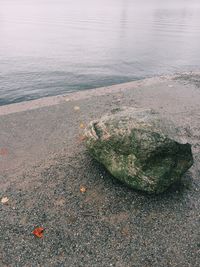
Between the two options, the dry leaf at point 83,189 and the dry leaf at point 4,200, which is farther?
the dry leaf at point 83,189

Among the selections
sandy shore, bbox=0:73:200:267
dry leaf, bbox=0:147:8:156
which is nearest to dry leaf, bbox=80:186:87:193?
sandy shore, bbox=0:73:200:267

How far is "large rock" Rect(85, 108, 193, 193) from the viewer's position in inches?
205

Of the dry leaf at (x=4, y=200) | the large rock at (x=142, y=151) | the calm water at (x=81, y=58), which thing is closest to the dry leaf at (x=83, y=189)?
the large rock at (x=142, y=151)

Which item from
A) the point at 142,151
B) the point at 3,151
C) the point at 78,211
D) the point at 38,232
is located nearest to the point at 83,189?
the point at 78,211

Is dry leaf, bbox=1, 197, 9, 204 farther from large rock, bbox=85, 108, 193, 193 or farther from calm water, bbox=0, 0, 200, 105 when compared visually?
calm water, bbox=0, 0, 200, 105

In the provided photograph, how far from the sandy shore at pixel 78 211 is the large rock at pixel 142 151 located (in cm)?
31

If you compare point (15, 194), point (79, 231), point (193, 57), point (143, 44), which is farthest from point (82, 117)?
point (143, 44)

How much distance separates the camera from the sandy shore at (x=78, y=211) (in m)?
4.32

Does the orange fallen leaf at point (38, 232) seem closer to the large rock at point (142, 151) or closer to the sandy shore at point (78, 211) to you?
the sandy shore at point (78, 211)

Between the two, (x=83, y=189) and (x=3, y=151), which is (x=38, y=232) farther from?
(x=3, y=151)

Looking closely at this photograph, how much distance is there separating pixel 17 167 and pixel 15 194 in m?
0.91

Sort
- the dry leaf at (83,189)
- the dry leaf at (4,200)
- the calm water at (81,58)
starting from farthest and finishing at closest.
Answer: the calm water at (81,58)
the dry leaf at (83,189)
the dry leaf at (4,200)

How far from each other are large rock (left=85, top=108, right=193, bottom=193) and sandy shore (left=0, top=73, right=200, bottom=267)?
31 cm

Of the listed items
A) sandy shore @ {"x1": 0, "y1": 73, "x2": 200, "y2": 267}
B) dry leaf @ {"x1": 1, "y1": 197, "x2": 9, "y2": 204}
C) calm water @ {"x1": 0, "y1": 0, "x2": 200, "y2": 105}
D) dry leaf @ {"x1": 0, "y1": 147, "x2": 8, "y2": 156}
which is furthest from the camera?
calm water @ {"x1": 0, "y1": 0, "x2": 200, "y2": 105}
